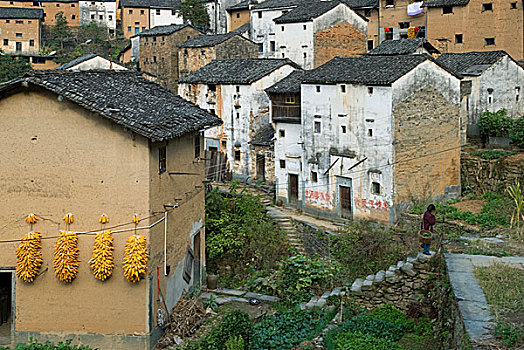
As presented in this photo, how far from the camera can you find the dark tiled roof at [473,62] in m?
26.9

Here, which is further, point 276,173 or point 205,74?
point 205,74

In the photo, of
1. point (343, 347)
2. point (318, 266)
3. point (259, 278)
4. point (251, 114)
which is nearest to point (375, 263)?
point (318, 266)

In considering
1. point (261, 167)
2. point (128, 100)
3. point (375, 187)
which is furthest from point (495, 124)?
point (128, 100)

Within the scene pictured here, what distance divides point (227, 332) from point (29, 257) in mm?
4057

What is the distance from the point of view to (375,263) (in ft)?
60.2

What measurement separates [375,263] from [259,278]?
3.31 m

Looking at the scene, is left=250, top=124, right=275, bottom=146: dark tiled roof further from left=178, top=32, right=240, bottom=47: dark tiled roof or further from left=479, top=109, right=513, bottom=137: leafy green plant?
left=178, top=32, right=240, bottom=47: dark tiled roof

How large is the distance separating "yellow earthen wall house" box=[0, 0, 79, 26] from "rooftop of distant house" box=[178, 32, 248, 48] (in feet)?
82.5

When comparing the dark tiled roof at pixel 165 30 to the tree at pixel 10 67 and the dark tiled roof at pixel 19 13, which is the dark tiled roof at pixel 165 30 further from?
the dark tiled roof at pixel 19 13

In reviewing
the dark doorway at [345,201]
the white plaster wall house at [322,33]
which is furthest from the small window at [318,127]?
the white plaster wall house at [322,33]

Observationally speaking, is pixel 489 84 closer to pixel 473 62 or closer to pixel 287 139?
pixel 473 62

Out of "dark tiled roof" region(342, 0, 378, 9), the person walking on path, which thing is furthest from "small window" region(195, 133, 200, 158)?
"dark tiled roof" region(342, 0, 378, 9)

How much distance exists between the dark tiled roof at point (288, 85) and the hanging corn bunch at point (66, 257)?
14977mm

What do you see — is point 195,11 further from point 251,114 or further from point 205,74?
point 251,114
